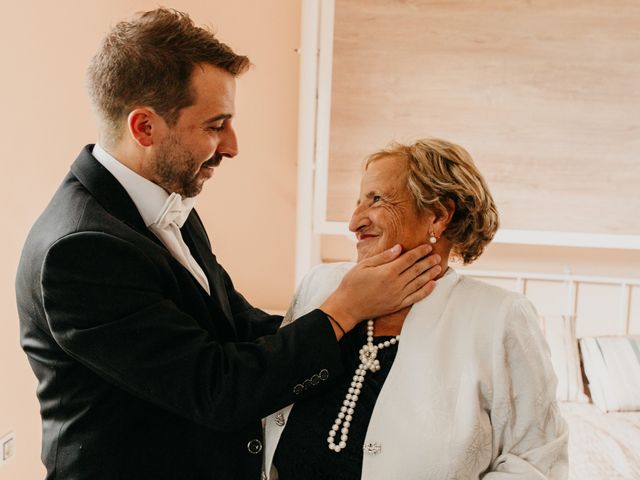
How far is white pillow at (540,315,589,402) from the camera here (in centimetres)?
278

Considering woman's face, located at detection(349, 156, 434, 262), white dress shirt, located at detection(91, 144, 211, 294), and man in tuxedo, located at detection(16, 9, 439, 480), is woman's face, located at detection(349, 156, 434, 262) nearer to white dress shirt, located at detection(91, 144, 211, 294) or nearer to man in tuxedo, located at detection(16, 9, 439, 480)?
man in tuxedo, located at detection(16, 9, 439, 480)

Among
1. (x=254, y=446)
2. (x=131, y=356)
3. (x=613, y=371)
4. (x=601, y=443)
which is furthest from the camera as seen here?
(x=613, y=371)

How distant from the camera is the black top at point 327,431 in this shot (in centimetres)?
127

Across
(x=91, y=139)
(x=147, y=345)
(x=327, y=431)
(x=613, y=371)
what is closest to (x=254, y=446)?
(x=327, y=431)

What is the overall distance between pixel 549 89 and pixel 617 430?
1.44 m

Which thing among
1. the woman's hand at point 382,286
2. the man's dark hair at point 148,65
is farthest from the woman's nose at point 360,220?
the man's dark hair at point 148,65

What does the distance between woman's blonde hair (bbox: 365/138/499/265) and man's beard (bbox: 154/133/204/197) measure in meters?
0.44

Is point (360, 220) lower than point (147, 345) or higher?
higher

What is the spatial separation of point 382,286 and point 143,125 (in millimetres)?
558

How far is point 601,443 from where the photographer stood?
234 cm

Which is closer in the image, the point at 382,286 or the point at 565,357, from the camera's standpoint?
the point at 382,286

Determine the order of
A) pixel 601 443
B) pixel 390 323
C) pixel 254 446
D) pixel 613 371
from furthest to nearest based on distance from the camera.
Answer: pixel 613 371 → pixel 601 443 → pixel 390 323 → pixel 254 446

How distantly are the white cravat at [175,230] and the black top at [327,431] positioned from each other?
333 millimetres

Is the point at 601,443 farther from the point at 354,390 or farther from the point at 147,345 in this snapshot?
the point at 147,345
